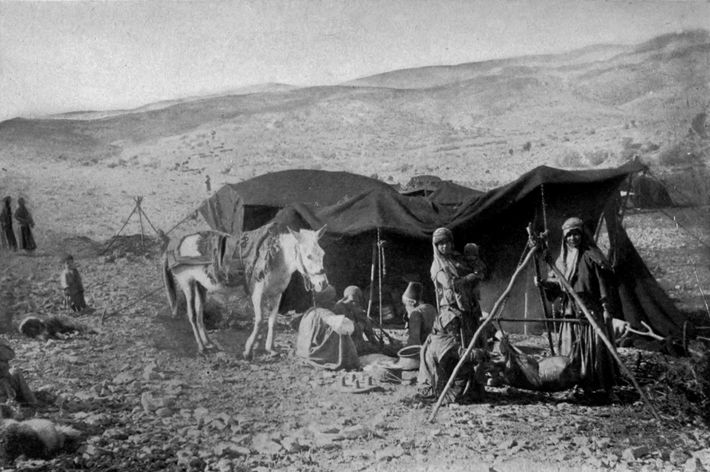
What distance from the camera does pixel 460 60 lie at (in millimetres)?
6637

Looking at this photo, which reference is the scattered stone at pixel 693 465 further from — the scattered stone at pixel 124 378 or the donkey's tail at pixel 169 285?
the donkey's tail at pixel 169 285

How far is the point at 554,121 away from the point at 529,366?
358cm

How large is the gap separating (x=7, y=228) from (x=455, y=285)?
4159 mm

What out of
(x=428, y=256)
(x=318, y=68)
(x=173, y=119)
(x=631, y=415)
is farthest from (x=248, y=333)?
(x=631, y=415)

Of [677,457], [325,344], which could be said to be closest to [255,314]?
[325,344]

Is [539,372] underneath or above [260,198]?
underneath

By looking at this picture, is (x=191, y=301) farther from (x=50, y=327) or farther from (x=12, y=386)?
(x=12, y=386)

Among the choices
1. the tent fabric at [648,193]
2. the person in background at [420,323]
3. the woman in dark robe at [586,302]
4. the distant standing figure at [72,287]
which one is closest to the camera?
the woman in dark robe at [586,302]

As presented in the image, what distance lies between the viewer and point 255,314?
5.74 meters

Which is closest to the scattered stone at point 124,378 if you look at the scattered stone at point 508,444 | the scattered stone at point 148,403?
the scattered stone at point 148,403

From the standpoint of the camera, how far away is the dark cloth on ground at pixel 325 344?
5.37 m

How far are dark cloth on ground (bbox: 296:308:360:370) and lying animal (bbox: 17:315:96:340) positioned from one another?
1993mm

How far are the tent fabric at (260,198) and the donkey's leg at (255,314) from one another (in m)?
0.86

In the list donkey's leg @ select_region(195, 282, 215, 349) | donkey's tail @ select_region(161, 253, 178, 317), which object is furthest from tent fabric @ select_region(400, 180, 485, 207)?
donkey's tail @ select_region(161, 253, 178, 317)
